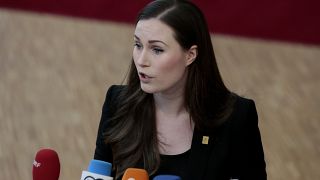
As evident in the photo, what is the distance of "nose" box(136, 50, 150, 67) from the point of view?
3.17 ft

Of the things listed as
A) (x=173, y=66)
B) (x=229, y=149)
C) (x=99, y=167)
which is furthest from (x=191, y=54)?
(x=99, y=167)

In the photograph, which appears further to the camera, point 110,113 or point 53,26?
point 53,26

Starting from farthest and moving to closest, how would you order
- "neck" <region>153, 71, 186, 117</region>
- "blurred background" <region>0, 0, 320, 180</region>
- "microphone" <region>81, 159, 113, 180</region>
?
"blurred background" <region>0, 0, 320, 180</region>
"neck" <region>153, 71, 186, 117</region>
"microphone" <region>81, 159, 113, 180</region>

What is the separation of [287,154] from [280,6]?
4.68 feet

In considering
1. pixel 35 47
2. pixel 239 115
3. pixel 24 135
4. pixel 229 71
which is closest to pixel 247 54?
pixel 229 71

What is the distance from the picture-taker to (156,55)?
3.23ft

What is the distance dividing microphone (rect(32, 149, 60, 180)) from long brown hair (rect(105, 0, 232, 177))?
202 mm

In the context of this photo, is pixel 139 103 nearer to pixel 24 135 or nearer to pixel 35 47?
pixel 24 135

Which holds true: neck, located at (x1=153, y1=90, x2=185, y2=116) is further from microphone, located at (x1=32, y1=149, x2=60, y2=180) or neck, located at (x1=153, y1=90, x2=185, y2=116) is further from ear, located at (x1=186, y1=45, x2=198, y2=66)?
microphone, located at (x1=32, y1=149, x2=60, y2=180)

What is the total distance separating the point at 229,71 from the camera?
10.5 ft

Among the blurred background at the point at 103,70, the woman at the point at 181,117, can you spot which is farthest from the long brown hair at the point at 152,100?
the blurred background at the point at 103,70

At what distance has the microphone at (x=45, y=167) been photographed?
83 cm

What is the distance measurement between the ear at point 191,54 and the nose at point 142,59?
0.33ft

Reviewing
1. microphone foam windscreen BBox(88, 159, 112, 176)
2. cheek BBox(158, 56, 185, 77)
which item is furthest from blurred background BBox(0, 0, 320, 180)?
Result: microphone foam windscreen BBox(88, 159, 112, 176)
